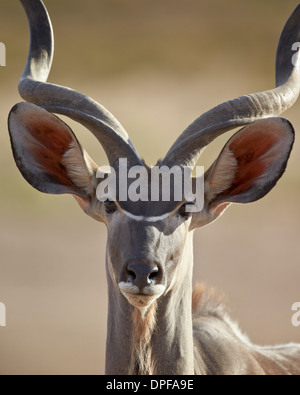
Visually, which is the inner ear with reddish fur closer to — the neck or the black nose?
the neck

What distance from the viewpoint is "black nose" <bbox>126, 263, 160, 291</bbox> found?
4.14 metres

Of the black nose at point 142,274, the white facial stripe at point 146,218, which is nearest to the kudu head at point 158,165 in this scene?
the white facial stripe at point 146,218

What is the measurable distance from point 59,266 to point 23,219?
2.49 m

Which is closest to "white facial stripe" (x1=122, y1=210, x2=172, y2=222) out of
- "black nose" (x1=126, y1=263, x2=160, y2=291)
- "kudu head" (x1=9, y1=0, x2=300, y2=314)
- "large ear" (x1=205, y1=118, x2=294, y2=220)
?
"kudu head" (x1=9, y1=0, x2=300, y2=314)

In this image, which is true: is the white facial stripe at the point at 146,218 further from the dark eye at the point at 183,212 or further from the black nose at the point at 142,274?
the black nose at the point at 142,274

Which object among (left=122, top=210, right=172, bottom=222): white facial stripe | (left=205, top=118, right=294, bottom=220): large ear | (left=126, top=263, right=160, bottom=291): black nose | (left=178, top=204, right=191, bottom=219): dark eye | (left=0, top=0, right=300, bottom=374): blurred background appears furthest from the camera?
A: (left=0, top=0, right=300, bottom=374): blurred background

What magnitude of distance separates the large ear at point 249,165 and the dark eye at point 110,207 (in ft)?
1.91

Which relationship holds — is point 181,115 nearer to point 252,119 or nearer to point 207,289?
point 207,289

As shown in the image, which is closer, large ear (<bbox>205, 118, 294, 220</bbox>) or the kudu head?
the kudu head

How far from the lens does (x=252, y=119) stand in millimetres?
4895

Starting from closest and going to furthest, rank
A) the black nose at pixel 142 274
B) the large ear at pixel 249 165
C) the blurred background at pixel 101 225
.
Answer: the black nose at pixel 142 274
the large ear at pixel 249 165
the blurred background at pixel 101 225

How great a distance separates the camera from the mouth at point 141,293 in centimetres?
416

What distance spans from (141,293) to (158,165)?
0.87 meters

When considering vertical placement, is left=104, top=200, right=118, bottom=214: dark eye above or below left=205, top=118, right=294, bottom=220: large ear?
below
